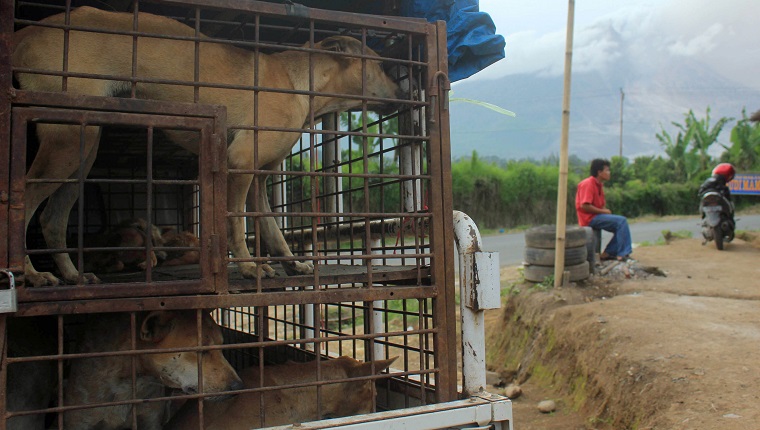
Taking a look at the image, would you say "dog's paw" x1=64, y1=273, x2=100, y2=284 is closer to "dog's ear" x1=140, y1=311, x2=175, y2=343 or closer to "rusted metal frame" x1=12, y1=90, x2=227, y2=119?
"dog's ear" x1=140, y1=311, x2=175, y2=343

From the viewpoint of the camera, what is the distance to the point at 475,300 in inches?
97.7

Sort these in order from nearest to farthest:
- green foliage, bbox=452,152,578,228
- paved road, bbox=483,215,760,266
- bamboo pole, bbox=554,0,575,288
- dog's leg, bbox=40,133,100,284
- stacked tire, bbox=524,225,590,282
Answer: dog's leg, bbox=40,133,100,284, bamboo pole, bbox=554,0,575,288, stacked tire, bbox=524,225,590,282, paved road, bbox=483,215,760,266, green foliage, bbox=452,152,578,228

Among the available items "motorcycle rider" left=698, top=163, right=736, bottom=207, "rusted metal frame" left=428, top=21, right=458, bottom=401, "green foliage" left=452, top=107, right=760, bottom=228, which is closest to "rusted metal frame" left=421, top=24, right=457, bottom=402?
"rusted metal frame" left=428, top=21, right=458, bottom=401

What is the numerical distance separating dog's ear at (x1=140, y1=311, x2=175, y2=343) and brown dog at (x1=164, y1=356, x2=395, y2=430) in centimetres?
42

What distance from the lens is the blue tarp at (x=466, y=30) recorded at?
10.2ft

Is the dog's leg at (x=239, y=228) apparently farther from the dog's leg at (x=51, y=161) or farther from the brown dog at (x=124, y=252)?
the brown dog at (x=124, y=252)

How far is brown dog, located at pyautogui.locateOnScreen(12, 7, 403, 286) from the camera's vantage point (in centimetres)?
240

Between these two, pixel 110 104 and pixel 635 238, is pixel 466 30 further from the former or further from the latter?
pixel 635 238

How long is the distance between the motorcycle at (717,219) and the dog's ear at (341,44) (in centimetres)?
1052

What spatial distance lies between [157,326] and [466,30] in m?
1.92

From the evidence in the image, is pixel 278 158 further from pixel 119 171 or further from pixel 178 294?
pixel 119 171

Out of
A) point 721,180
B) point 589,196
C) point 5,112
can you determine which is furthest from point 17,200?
point 721,180

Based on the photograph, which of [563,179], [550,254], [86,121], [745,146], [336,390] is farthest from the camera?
[745,146]

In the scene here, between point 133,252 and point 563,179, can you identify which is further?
point 563,179
